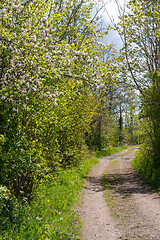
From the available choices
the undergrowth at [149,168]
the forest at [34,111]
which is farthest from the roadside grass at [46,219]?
the undergrowth at [149,168]

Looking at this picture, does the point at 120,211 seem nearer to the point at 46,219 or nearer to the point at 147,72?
the point at 46,219

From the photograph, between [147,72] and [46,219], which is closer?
[46,219]

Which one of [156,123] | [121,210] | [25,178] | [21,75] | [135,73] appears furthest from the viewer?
[135,73]

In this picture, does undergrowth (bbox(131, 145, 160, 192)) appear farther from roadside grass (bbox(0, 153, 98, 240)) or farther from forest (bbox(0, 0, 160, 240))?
roadside grass (bbox(0, 153, 98, 240))

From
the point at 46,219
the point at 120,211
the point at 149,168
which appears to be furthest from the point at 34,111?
the point at 149,168

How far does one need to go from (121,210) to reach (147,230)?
2.03 metres

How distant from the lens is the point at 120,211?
8250mm

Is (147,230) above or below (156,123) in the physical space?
below

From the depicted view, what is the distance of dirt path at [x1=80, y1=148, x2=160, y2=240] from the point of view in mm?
6328

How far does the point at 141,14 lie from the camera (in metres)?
14.2

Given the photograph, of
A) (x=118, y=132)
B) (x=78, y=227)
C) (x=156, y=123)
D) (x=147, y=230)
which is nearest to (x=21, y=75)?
(x=78, y=227)

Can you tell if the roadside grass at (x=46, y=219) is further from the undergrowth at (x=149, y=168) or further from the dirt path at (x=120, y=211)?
the undergrowth at (x=149, y=168)

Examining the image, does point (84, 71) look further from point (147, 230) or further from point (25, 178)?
point (147, 230)

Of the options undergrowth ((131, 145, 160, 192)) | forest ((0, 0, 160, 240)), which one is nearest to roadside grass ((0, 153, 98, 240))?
forest ((0, 0, 160, 240))
